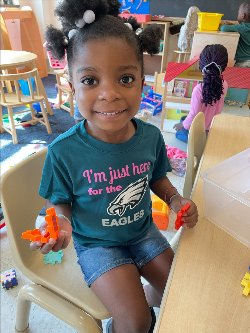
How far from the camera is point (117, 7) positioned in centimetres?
74

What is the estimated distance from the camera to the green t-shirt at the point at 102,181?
2.43 feet

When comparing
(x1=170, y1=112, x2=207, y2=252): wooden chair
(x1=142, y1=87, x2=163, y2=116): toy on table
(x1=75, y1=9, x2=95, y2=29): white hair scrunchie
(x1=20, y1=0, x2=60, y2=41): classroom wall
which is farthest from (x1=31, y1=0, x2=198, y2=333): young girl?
(x1=20, y1=0, x2=60, y2=41): classroom wall

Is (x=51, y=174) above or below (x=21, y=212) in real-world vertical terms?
above

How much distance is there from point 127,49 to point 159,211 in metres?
1.04

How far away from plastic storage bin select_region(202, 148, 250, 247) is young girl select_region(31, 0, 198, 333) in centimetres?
5

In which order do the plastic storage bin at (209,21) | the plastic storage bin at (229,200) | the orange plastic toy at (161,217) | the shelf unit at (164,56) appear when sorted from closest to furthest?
the plastic storage bin at (229,200), the orange plastic toy at (161,217), the plastic storage bin at (209,21), the shelf unit at (164,56)

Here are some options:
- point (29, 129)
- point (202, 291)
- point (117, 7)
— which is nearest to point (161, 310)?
point (202, 291)

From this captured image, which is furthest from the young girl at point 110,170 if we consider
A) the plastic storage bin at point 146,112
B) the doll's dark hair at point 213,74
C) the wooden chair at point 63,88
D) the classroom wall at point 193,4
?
the classroom wall at point 193,4

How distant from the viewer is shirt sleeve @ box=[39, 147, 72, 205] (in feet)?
2.40

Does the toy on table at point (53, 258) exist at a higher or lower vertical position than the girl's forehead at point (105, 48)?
lower

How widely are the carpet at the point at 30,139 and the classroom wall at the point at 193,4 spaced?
225cm

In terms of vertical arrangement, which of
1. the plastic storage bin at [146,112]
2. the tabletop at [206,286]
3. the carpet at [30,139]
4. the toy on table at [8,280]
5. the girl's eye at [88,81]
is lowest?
the carpet at [30,139]

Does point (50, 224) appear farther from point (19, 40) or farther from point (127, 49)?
point (19, 40)

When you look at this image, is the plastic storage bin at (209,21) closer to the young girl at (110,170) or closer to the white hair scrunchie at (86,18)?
the young girl at (110,170)
